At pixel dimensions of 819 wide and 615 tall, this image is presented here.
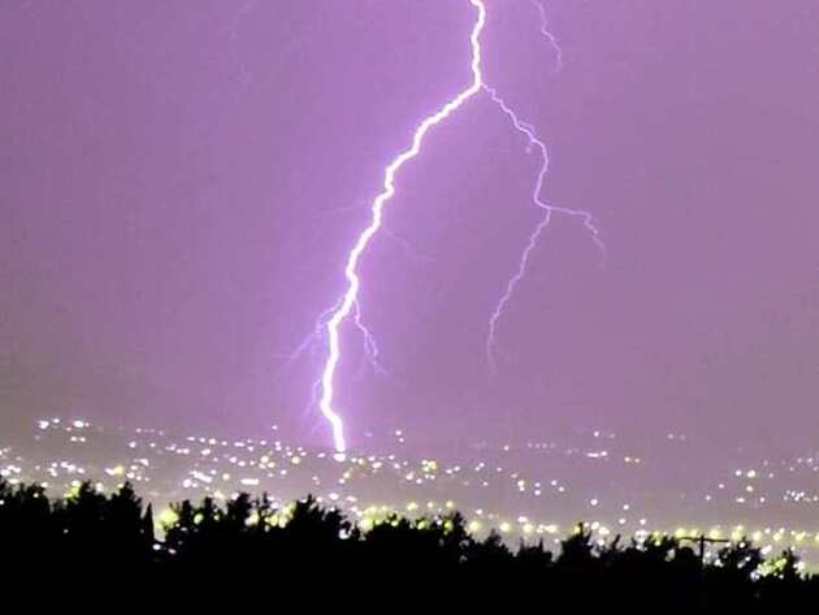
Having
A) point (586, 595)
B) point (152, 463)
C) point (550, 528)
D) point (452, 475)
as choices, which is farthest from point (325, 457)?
point (586, 595)

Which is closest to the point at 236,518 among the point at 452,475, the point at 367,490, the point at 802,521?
the point at 367,490

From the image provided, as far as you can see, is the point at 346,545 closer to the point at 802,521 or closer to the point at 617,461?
the point at 802,521

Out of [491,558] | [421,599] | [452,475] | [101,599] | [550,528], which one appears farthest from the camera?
[452,475]

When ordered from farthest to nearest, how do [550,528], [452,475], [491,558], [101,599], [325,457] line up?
[325,457]
[452,475]
[550,528]
[491,558]
[101,599]

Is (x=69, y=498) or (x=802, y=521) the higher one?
(x=802, y=521)

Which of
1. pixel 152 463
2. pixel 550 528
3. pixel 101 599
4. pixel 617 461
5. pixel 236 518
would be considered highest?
pixel 617 461

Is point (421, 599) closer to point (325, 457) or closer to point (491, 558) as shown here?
point (491, 558)

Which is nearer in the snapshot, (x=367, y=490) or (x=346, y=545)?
(x=346, y=545)
